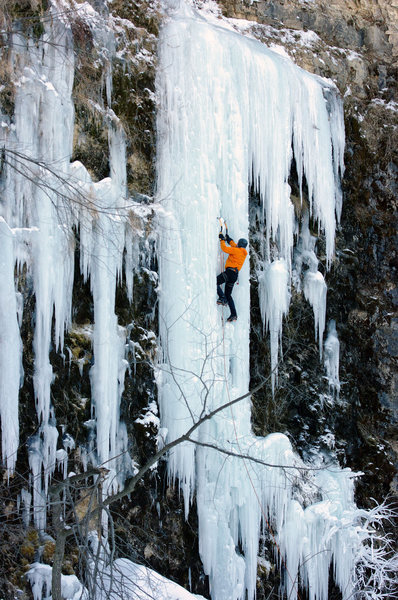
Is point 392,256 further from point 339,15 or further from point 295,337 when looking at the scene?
point 339,15

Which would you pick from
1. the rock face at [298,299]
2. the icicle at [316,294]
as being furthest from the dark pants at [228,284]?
the icicle at [316,294]

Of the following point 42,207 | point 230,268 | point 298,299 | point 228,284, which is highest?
point 42,207

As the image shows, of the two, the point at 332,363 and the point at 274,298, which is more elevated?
the point at 274,298

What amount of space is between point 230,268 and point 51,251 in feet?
6.32

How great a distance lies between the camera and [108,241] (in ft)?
22.7

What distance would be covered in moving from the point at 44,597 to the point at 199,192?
423 centimetres

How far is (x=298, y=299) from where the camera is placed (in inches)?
339

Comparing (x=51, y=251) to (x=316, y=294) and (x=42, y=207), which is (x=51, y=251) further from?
(x=316, y=294)

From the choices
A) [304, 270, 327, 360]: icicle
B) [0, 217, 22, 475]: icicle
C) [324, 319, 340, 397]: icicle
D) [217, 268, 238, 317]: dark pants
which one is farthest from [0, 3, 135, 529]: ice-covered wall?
[324, 319, 340, 397]: icicle

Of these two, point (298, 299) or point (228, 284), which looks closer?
point (228, 284)

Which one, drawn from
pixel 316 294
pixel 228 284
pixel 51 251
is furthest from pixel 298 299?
pixel 51 251

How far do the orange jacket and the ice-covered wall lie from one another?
1.00m

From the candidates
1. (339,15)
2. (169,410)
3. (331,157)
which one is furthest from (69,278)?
(339,15)

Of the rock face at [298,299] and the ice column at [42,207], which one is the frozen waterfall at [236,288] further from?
the ice column at [42,207]
